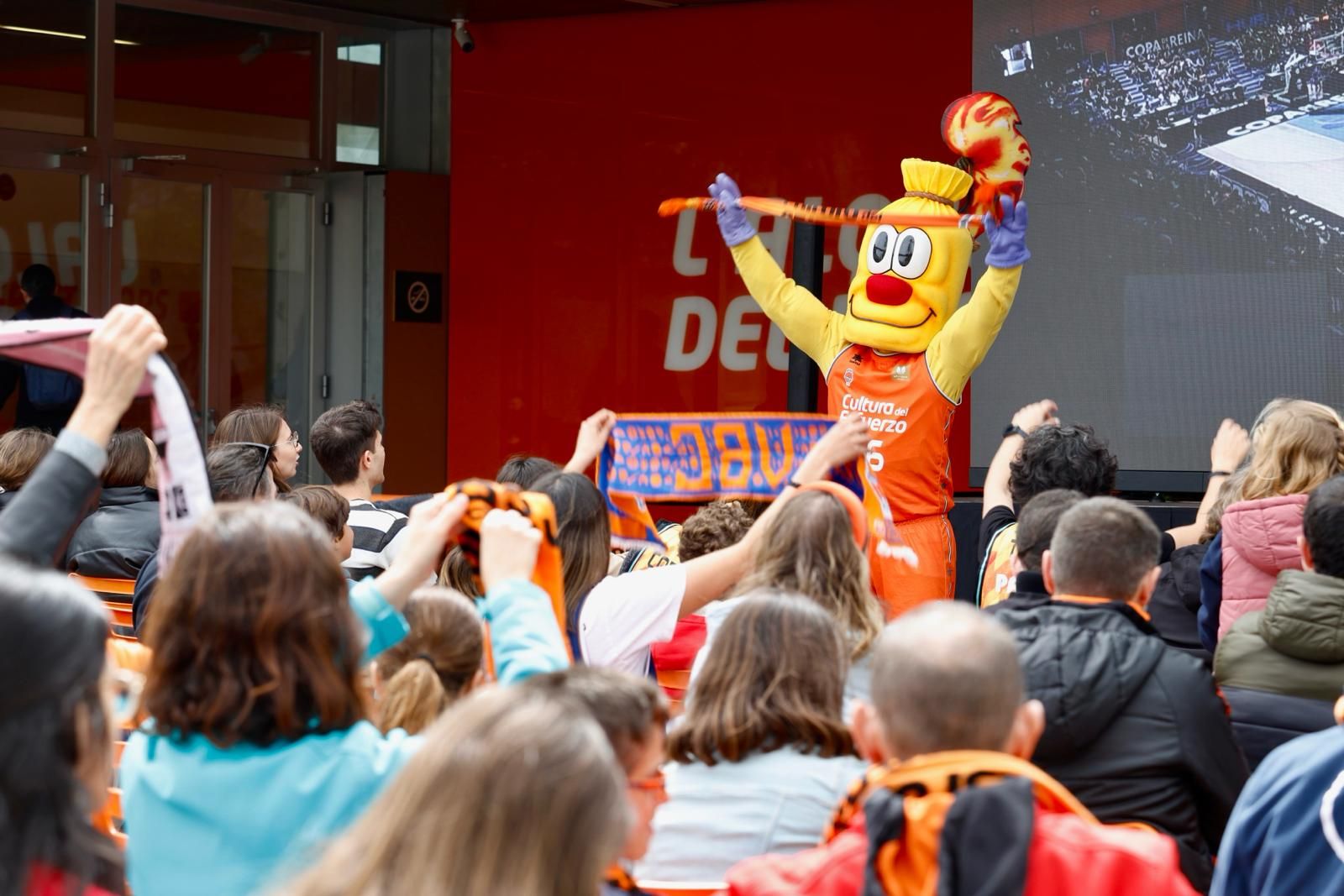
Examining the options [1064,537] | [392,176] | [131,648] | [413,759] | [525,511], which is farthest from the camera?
[392,176]

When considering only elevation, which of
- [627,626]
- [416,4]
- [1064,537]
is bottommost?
[627,626]

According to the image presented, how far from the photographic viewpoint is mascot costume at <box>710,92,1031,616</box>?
561 centimetres

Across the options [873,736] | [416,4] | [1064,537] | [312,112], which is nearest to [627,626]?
[1064,537]

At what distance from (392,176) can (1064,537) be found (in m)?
7.85

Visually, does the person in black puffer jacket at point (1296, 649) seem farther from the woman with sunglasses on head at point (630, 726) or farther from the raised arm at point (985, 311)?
the raised arm at point (985, 311)

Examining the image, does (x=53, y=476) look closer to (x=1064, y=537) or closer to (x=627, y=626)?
(x=627, y=626)

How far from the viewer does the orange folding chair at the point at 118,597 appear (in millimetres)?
4363

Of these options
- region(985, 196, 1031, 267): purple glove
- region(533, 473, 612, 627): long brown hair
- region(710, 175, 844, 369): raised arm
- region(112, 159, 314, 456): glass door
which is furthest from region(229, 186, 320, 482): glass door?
region(533, 473, 612, 627): long brown hair

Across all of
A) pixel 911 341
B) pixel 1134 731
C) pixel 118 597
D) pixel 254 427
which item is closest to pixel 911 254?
pixel 911 341

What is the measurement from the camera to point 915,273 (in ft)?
19.2

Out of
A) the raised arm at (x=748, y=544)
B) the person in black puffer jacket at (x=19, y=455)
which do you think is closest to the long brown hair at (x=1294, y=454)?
the raised arm at (x=748, y=544)

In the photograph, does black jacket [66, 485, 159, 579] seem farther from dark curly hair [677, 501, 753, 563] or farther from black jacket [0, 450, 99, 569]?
black jacket [0, 450, 99, 569]

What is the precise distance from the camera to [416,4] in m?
9.54

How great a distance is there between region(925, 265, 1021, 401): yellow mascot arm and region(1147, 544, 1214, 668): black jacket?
4.45ft
